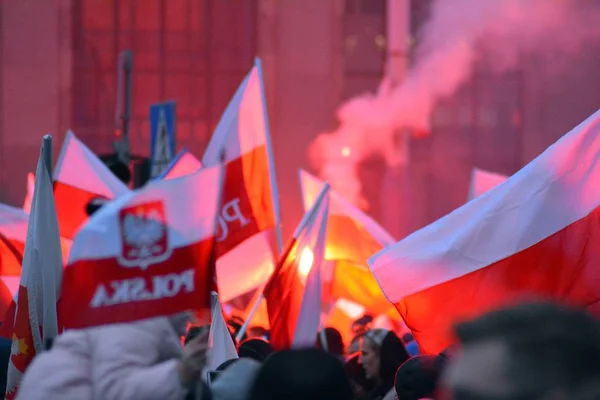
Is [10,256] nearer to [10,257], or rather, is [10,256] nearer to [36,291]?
[10,257]

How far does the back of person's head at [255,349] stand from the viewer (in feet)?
19.0

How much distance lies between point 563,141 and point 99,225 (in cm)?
298

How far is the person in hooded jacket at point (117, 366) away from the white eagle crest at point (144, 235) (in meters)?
0.24

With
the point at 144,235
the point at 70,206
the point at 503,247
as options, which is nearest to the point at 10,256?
the point at 70,206

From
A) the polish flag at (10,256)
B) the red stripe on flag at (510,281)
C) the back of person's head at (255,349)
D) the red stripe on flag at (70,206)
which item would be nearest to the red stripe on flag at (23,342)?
the back of person's head at (255,349)

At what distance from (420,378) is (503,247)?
1590 mm

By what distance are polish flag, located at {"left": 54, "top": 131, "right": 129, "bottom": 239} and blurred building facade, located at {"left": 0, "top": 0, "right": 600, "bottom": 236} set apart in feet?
33.3

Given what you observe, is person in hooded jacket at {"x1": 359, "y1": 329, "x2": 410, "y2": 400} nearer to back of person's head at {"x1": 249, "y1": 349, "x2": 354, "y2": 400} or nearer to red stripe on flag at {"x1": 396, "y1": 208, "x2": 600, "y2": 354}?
red stripe on flag at {"x1": 396, "y1": 208, "x2": 600, "y2": 354}

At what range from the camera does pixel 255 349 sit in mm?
5883

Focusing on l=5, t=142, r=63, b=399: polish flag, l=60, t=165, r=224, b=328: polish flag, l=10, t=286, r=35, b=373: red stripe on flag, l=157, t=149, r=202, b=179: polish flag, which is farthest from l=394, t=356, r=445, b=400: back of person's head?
l=157, t=149, r=202, b=179: polish flag

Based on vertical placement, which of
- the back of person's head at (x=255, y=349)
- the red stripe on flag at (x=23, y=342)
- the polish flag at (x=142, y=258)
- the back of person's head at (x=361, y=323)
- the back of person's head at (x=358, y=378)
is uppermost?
the polish flag at (x=142, y=258)

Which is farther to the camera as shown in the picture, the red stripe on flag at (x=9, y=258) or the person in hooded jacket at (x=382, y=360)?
the red stripe on flag at (x=9, y=258)

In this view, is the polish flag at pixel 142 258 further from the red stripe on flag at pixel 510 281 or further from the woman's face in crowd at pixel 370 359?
the red stripe on flag at pixel 510 281

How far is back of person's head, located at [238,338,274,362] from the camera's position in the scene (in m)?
5.79
